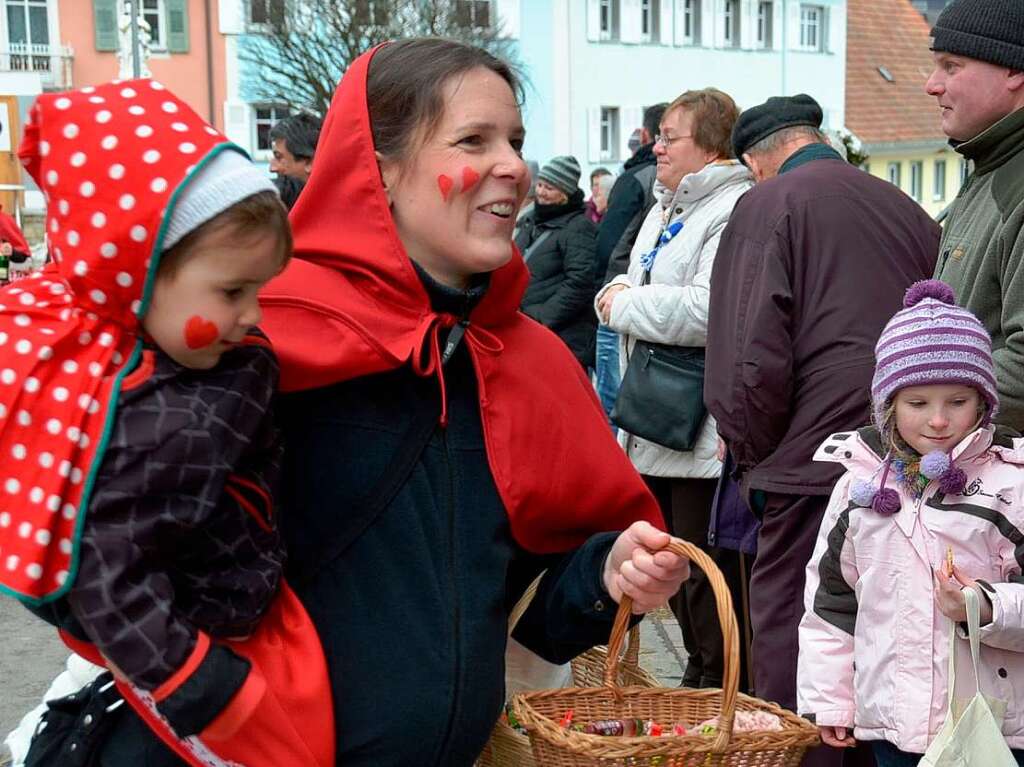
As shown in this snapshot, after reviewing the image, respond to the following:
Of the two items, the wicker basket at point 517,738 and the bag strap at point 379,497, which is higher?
the bag strap at point 379,497

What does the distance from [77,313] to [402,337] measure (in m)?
0.52

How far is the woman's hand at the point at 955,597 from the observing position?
3.09 m

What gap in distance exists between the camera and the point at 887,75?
43125mm

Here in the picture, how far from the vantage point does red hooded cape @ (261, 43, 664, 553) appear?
2.23 metres

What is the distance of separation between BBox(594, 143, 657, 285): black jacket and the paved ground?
7.81ft

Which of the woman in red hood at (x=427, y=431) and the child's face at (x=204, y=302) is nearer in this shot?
the child's face at (x=204, y=302)

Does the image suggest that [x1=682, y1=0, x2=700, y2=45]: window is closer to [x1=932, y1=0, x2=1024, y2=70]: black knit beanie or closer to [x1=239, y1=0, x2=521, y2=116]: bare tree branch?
[x1=239, y1=0, x2=521, y2=116]: bare tree branch

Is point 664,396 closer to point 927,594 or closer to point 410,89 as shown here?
point 927,594

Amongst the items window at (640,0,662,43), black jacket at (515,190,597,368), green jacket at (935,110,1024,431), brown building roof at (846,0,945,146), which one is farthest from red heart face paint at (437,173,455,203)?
brown building roof at (846,0,945,146)

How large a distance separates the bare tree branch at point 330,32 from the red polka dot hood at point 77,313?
29844 mm

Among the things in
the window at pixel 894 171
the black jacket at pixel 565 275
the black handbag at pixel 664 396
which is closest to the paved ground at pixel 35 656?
the black handbag at pixel 664 396

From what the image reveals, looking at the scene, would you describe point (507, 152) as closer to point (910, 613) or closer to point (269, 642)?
point (269, 642)

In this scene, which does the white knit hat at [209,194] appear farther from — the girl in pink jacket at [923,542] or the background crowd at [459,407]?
the girl in pink jacket at [923,542]

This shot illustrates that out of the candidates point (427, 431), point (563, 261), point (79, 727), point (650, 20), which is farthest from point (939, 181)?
point (79, 727)
